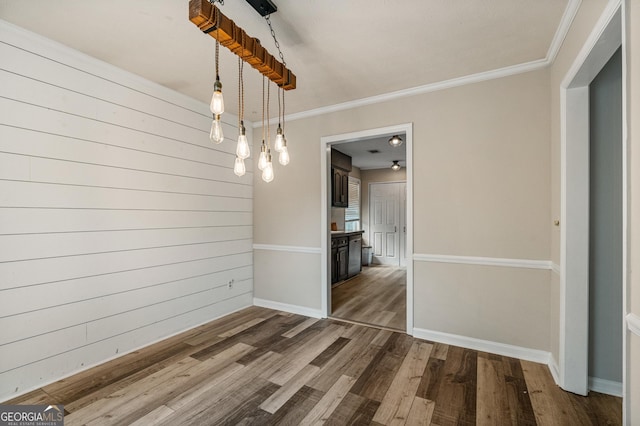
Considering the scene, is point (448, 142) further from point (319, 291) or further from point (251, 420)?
point (251, 420)

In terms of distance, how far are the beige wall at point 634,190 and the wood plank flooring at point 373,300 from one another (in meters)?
2.23

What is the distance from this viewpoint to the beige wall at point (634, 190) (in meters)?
1.08

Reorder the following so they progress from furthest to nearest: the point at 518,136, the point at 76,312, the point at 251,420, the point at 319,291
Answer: the point at 319,291 < the point at 518,136 < the point at 76,312 < the point at 251,420

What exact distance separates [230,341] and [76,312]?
134 centimetres

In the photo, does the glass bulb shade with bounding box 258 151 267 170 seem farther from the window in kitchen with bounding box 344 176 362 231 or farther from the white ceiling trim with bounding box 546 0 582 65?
the window in kitchen with bounding box 344 176 362 231

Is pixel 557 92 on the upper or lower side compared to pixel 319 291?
upper

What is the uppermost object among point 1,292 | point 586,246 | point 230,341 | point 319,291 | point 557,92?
point 557,92

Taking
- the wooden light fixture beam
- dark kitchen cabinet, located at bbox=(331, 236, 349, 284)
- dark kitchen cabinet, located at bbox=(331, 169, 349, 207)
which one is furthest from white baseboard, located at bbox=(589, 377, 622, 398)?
dark kitchen cabinet, located at bbox=(331, 169, 349, 207)

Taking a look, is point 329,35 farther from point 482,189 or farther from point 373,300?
point 373,300

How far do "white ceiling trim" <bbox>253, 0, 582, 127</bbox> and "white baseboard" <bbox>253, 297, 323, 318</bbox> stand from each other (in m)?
2.52

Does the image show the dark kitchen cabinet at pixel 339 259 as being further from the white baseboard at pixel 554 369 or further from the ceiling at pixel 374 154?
the white baseboard at pixel 554 369

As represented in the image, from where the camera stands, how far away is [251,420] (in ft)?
5.97

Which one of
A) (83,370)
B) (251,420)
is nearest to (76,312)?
(83,370)

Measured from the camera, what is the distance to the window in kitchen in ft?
24.0
